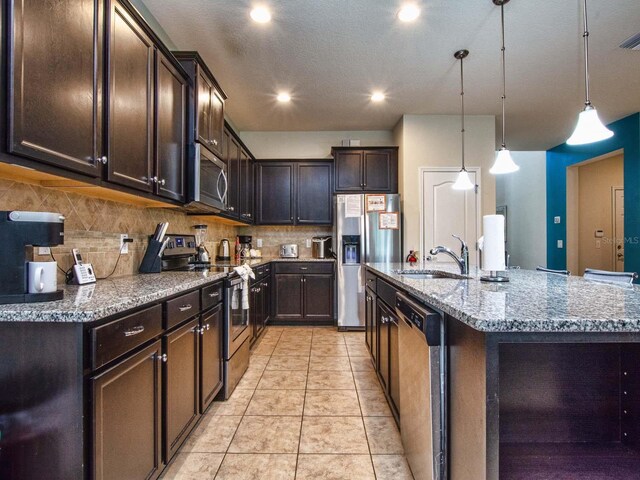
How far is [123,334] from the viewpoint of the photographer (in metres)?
1.17

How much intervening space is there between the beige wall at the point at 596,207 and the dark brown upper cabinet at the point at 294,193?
14.3 feet

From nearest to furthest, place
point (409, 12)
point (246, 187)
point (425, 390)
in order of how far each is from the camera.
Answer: point (425, 390), point (409, 12), point (246, 187)

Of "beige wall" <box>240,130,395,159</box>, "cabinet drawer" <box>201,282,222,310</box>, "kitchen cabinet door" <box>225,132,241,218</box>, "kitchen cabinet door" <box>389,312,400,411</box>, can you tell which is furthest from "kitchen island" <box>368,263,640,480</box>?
"beige wall" <box>240,130,395,159</box>

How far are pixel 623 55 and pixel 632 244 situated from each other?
264 cm

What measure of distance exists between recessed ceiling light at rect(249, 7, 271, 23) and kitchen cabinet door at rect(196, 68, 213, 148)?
1.79ft

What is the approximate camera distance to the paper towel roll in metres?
1.57

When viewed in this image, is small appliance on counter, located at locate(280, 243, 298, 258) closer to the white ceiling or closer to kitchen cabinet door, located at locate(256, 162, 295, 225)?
kitchen cabinet door, located at locate(256, 162, 295, 225)

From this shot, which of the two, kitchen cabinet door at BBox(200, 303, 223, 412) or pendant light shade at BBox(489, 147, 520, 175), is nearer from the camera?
kitchen cabinet door at BBox(200, 303, 223, 412)

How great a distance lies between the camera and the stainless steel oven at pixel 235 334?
2.36 metres

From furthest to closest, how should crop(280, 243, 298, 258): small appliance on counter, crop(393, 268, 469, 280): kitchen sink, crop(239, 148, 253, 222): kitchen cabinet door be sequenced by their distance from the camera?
crop(280, 243, 298, 258): small appliance on counter, crop(239, 148, 253, 222): kitchen cabinet door, crop(393, 268, 469, 280): kitchen sink

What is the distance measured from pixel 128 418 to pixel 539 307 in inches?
56.8

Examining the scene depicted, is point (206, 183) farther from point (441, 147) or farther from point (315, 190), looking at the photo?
point (441, 147)

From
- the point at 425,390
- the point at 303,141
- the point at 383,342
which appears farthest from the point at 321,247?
the point at 425,390

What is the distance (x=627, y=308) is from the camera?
95 cm
